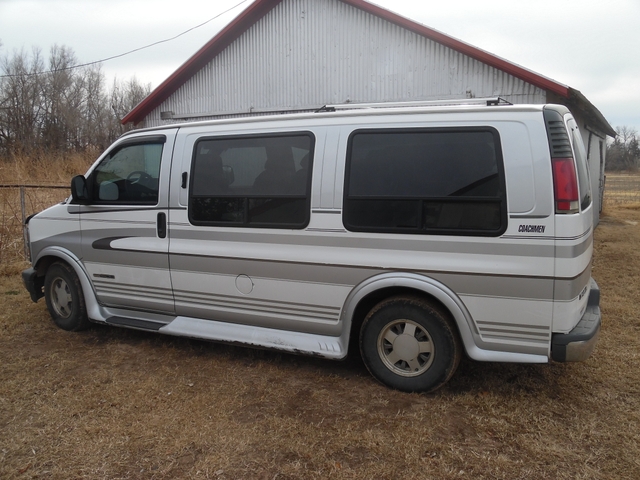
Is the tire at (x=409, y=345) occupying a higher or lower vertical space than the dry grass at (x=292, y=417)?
higher

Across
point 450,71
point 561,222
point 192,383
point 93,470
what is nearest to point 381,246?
point 561,222

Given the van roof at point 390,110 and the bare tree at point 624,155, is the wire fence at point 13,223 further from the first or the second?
the bare tree at point 624,155

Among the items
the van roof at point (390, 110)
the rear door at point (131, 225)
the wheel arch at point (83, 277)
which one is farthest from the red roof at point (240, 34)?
the wheel arch at point (83, 277)

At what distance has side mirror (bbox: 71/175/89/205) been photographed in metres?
5.02

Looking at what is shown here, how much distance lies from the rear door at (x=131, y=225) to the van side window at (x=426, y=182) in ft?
6.12

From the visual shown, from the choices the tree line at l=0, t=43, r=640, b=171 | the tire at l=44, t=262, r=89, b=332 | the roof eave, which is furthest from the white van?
the tree line at l=0, t=43, r=640, b=171

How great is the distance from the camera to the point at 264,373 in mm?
4355

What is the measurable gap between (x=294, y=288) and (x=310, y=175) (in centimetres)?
93

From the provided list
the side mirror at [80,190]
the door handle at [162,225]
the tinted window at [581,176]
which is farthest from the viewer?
the side mirror at [80,190]

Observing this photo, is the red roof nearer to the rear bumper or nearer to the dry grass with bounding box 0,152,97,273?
the dry grass with bounding box 0,152,97,273

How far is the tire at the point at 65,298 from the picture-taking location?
17.5 feet

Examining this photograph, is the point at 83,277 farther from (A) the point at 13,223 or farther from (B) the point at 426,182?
(A) the point at 13,223

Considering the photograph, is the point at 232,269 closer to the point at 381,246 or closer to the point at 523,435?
the point at 381,246

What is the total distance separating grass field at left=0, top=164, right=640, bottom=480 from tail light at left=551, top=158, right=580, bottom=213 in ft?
4.86
